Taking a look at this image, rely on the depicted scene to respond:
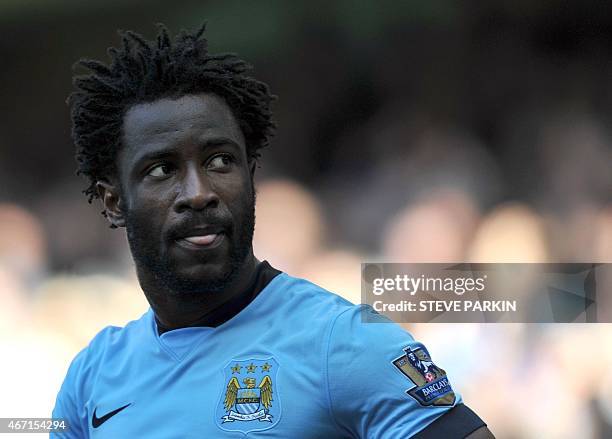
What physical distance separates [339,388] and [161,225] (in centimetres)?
52

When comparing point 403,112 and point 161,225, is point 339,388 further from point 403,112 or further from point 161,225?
point 403,112

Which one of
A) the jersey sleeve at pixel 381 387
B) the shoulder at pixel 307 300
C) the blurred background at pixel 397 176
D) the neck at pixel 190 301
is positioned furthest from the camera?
the blurred background at pixel 397 176

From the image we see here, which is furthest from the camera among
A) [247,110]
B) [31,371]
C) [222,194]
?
[31,371]

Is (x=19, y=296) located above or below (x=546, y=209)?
below

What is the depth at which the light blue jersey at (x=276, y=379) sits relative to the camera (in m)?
1.59

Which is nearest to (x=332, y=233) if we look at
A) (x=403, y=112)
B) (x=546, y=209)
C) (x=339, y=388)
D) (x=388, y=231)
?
(x=388, y=231)

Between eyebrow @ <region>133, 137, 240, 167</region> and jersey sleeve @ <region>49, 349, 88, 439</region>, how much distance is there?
57cm

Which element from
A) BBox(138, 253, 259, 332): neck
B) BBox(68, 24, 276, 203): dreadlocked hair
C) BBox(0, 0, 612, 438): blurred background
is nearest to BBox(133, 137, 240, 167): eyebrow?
BBox(68, 24, 276, 203): dreadlocked hair

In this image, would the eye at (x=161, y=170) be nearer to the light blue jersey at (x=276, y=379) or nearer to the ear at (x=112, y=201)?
the ear at (x=112, y=201)

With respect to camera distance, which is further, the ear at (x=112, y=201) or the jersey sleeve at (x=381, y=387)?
the ear at (x=112, y=201)

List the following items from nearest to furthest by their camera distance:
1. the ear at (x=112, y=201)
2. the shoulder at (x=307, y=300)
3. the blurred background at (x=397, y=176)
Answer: the shoulder at (x=307, y=300) → the ear at (x=112, y=201) → the blurred background at (x=397, y=176)

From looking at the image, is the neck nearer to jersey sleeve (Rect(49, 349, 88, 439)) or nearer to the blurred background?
jersey sleeve (Rect(49, 349, 88, 439))

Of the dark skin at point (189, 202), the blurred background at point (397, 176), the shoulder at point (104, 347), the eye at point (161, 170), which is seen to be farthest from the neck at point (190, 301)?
the blurred background at point (397, 176)

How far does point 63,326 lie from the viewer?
3.40m
